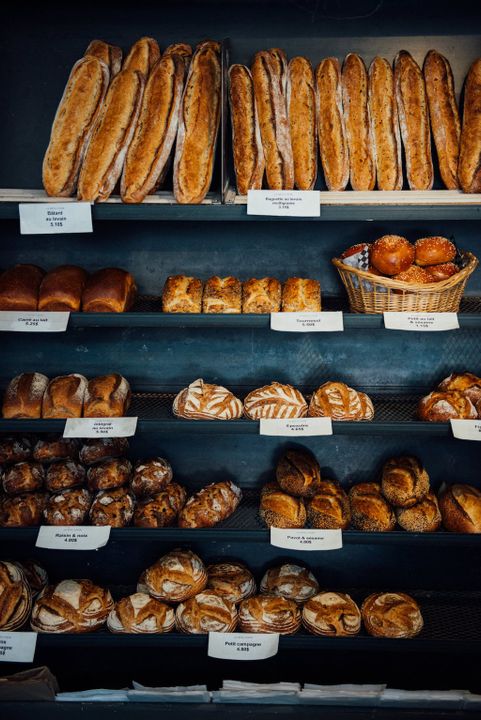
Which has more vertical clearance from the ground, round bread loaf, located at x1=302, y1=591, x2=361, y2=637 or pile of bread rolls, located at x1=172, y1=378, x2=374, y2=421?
pile of bread rolls, located at x1=172, y1=378, x2=374, y2=421

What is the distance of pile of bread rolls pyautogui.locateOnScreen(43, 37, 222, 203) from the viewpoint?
2121 mm

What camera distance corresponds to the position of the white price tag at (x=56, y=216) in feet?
6.72

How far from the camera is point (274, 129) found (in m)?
2.12

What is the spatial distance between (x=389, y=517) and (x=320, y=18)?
76.9 inches

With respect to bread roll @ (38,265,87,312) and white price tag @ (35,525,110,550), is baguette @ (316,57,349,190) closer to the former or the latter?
bread roll @ (38,265,87,312)

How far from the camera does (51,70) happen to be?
244 centimetres

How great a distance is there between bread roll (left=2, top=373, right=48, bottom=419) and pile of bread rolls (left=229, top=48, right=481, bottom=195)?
1.08 meters

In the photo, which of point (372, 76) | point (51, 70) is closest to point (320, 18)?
point (372, 76)

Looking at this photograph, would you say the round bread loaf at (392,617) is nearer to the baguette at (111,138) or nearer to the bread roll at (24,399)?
the bread roll at (24,399)

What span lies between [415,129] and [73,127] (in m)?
1.22

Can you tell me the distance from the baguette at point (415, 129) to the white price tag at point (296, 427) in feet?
3.01

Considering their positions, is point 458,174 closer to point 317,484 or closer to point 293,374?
point 293,374

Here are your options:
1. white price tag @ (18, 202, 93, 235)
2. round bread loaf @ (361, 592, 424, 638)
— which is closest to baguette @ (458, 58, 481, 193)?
white price tag @ (18, 202, 93, 235)

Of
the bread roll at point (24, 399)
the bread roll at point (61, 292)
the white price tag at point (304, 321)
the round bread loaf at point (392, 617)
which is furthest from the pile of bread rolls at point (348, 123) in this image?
the round bread loaf at point (392, 617)
